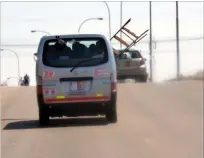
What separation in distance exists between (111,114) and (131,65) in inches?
541

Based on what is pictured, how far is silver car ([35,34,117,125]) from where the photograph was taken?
612 inches

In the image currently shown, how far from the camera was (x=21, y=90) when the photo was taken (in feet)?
89.9

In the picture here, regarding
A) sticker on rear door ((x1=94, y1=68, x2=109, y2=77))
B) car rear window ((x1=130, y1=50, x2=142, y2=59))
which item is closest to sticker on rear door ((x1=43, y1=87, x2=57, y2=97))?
sticker on rear door ((x1=94, y1=68, x2=109, y2=77))

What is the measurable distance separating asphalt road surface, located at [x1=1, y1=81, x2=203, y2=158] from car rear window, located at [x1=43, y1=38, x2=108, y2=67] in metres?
1.48

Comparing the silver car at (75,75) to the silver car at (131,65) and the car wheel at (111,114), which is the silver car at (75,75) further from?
the silver car at (131,65)

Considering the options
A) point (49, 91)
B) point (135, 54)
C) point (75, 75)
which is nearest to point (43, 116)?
point (49, 91)

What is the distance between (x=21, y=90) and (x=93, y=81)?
1218 centimetres

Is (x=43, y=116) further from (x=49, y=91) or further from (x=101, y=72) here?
(x=101, y=72)

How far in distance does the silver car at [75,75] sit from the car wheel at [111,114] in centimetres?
2

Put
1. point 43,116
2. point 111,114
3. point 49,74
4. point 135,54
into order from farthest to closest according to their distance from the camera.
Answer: point 135,54
point 111,114
point 43,116
point 49,74

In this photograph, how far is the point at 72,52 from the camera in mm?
15859

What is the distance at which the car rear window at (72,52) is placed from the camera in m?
15.7

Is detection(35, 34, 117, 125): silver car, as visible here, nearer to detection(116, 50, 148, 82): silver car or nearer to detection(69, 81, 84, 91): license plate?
detection(69, 81, 84, 91): license plate

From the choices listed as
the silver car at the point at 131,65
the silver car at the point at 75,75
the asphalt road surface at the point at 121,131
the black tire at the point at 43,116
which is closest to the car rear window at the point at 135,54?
the silver car at the point at 131,65
